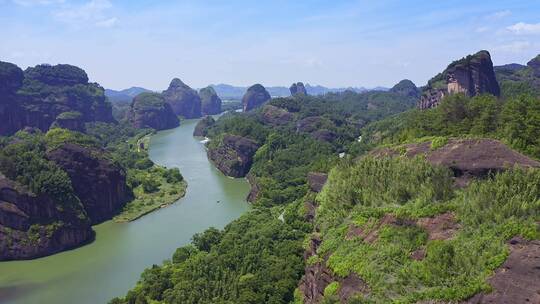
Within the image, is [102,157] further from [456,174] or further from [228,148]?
[456,174]

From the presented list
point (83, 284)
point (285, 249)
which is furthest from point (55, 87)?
point (285, 249)

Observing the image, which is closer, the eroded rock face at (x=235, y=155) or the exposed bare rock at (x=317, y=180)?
the exposed bare rock at (x=317, y=180)

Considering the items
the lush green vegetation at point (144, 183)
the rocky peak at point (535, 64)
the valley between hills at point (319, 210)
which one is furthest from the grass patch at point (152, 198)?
the rocky peak at point (535, 64)

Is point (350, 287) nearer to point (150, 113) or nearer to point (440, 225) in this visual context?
point (440, 225)

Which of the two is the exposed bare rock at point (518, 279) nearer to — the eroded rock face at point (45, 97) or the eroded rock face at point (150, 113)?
the eroded rock face at point (45, 97)

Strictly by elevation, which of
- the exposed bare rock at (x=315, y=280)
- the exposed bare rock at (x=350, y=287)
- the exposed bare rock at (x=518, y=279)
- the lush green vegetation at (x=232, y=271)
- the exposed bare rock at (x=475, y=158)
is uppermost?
the exposed bare rock at (x=475, y=158)

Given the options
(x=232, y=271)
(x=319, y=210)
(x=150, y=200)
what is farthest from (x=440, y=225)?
(x=150, y=200)
